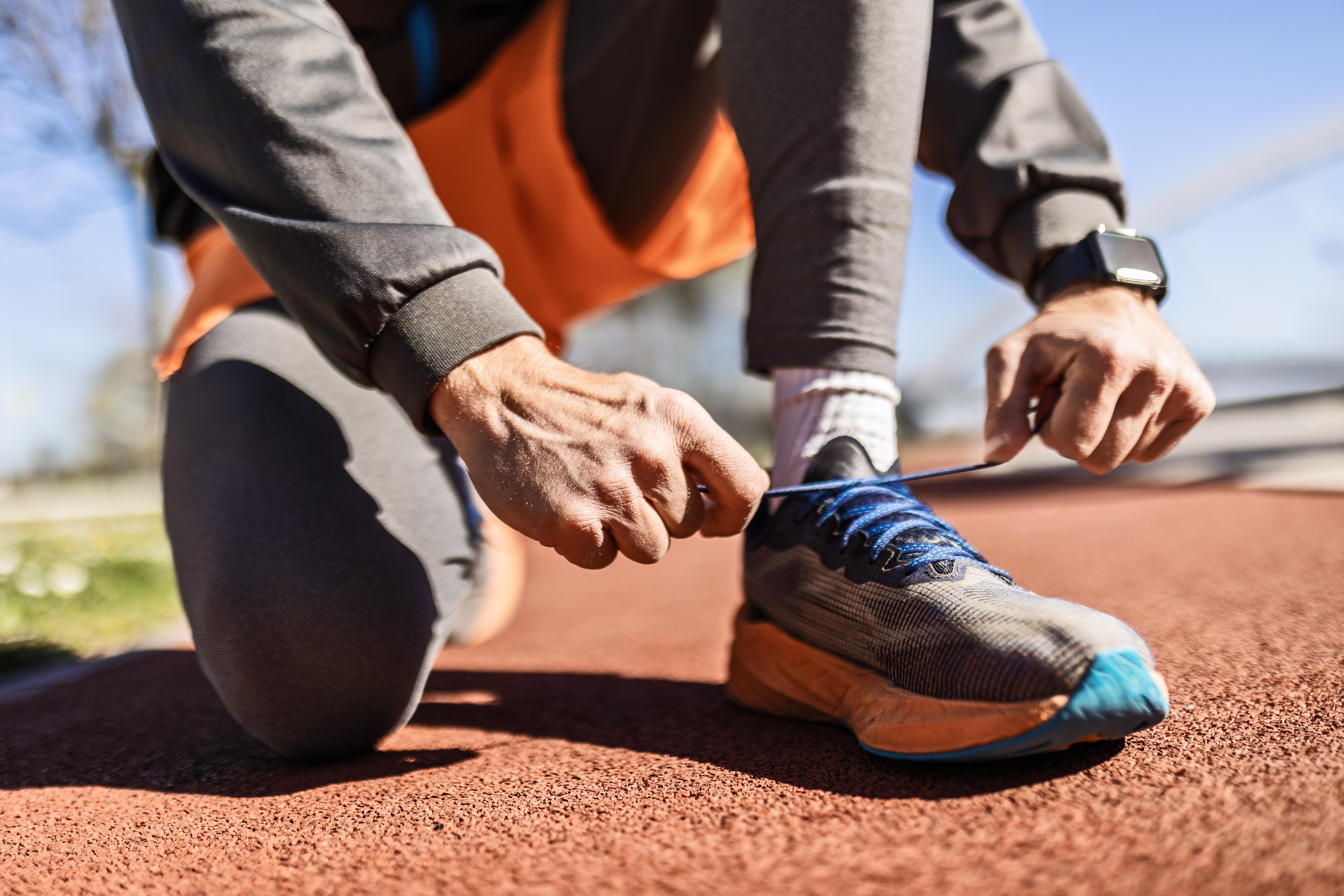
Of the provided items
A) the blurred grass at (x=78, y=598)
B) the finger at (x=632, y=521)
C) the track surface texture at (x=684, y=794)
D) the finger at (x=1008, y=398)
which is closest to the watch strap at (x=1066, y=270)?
the finger at (x=1008, y=398)


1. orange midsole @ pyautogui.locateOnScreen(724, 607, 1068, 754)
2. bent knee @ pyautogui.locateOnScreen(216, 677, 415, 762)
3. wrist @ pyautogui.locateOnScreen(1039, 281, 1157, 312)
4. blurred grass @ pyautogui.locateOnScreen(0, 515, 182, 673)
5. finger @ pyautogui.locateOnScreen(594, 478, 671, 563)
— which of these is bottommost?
blurred grass @ pyautogui.locateOnScreen(0, 515, 182, 673)

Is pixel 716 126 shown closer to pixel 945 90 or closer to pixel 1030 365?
pixel 945 90

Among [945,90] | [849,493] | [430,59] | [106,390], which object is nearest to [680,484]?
[849,493]

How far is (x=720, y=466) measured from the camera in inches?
27.3

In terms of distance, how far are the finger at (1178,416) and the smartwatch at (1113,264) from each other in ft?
0.41

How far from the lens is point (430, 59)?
51.4 inches

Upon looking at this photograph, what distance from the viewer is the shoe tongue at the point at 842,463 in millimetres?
886

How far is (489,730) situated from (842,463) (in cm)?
50

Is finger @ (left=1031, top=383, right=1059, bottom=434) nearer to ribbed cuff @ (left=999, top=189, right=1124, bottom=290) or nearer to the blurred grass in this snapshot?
ribbed cuff @ (left=999, top=189, right=1124, bottom=290)

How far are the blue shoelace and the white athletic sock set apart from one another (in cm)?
6

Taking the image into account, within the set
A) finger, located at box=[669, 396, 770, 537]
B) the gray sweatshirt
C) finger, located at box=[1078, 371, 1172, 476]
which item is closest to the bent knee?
the gray sweatshirt

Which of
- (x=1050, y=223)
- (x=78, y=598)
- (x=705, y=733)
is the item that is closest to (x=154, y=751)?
(x=705, y=733)

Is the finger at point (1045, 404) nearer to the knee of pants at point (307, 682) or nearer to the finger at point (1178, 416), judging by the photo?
the finger at point (1178, 416)

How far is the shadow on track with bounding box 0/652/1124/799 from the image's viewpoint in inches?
26.8
